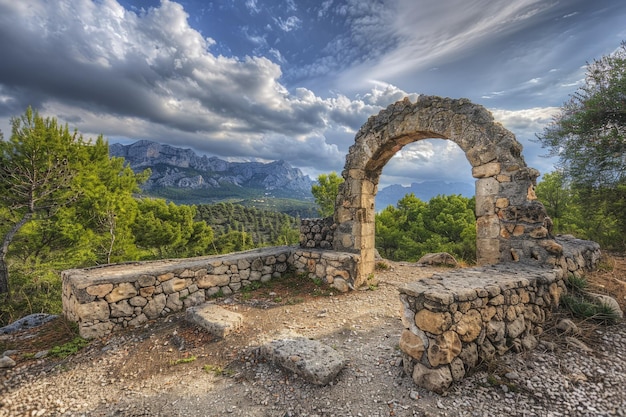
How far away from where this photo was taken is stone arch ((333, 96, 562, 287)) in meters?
4.75

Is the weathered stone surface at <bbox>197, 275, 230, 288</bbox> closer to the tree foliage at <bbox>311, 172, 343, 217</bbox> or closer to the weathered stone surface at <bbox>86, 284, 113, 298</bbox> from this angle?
the weathered stone surface at <bbox>86, 284, 113, 298</bbox>

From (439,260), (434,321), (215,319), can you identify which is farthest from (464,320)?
(439,260)

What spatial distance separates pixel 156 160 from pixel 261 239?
157219mm

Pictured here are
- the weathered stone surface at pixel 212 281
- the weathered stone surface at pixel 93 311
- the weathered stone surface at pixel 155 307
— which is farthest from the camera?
the weathered stone surface at pixel 212 281

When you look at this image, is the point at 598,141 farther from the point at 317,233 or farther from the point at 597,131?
the point at 317,233

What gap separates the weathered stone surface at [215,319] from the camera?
4.38 metres

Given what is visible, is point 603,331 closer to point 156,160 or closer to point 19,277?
point 19,277

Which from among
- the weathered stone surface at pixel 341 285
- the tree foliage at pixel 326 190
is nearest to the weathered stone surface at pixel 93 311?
the weathered stone surface at pixel 341 285

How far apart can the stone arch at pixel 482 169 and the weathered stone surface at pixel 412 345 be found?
3092 millimetres

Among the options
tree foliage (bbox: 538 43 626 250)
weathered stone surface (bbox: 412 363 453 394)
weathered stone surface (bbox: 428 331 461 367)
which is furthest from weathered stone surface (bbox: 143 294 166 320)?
tree foliage (bbox: 538 43 626 250)

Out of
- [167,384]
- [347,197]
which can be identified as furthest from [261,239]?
[167,384]

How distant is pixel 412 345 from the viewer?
3047 mm

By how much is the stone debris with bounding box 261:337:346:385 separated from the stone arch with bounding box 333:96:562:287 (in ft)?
10.5

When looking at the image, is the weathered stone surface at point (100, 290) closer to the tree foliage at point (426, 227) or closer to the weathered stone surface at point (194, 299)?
the weathered stone surface at point (194, 299)
